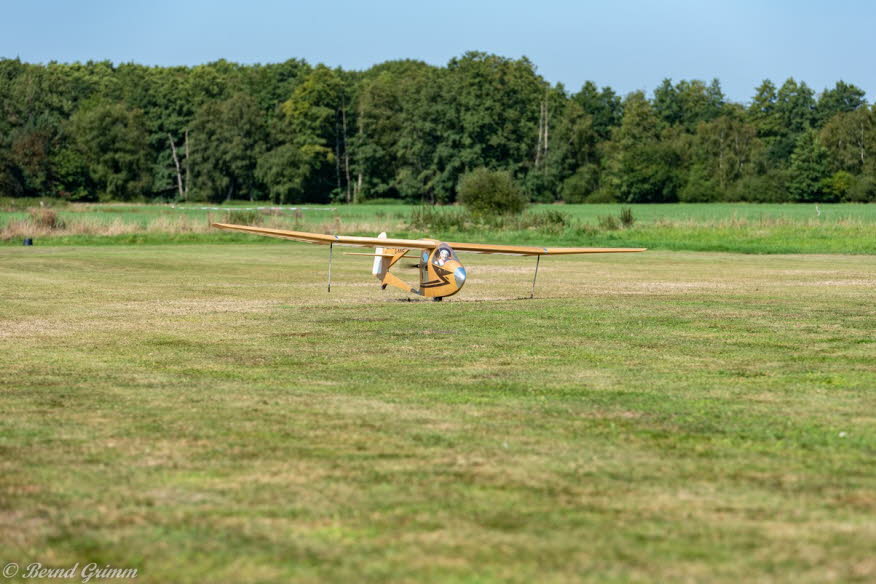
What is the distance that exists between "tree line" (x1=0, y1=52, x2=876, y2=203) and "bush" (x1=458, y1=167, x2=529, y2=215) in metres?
63.4

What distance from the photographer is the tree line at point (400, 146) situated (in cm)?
12656

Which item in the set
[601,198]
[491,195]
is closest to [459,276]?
[491,195]

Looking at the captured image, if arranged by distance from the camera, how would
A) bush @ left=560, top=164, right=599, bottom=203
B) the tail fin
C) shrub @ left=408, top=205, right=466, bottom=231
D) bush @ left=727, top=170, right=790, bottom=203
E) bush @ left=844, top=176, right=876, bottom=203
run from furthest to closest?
1. bush @ left=560, top=164, right=599, bottom=203
2. bush @ left=727, top=170, right=790, bottom=203
3. bush @ left=844, top=176, right=876, bottom=203
4. shrub @ left=408, top=205, right=466, bottom=231
5. the tail fin

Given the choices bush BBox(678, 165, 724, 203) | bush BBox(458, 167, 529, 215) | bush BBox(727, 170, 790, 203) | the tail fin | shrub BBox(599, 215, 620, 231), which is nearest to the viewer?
the tail fin

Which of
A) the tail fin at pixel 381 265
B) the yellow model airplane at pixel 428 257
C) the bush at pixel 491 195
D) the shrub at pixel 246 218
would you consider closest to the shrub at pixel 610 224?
the bush at pixel 491 195

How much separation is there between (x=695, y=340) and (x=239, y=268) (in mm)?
20809

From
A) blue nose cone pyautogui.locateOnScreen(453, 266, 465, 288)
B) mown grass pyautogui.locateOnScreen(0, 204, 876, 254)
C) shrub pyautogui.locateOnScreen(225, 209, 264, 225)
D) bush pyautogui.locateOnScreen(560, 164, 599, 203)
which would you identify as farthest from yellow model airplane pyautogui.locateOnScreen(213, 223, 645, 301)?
bush pyautogui.locateOnScreen(560, 164, 599, 203)

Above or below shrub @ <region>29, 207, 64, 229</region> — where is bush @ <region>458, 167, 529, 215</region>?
above

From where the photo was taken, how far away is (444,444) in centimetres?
876

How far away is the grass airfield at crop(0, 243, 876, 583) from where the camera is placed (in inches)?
232

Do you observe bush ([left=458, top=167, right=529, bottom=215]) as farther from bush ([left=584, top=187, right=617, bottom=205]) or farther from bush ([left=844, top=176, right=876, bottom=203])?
bush ([left=844, top=176, right=876, bottom=203])

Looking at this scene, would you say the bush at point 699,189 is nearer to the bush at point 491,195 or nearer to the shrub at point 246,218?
the bush at point 491,195

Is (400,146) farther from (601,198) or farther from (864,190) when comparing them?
(864,190)

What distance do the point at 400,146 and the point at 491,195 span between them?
69.5 m
